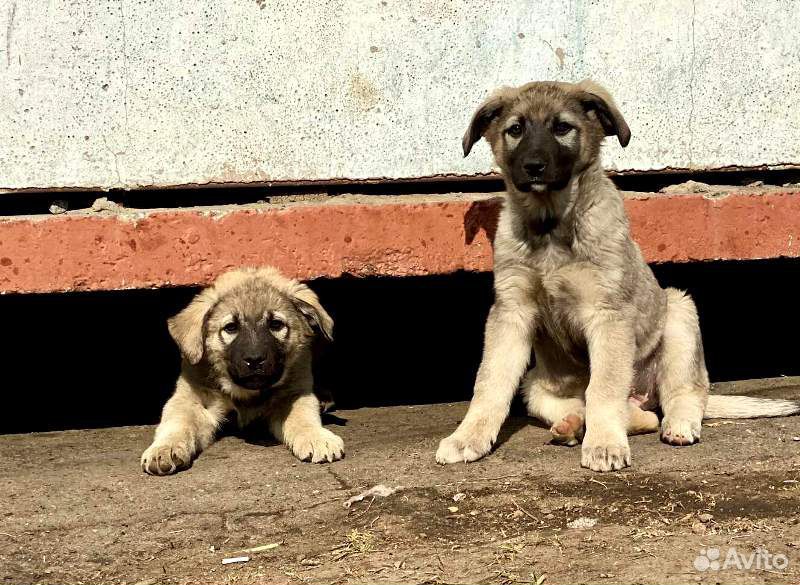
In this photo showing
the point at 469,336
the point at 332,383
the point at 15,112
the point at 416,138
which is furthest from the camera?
the point at 469,336

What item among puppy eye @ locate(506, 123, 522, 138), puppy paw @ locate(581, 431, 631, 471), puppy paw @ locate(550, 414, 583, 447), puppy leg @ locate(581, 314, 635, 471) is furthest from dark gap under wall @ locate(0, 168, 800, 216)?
puppy paw @ locate(581, 431, 631, 471)

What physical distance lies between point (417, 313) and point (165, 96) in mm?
2589

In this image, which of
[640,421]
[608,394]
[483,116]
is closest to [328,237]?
[483,116]

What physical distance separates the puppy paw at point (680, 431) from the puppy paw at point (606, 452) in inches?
14.1

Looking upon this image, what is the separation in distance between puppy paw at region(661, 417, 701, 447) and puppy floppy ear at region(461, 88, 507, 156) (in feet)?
4.71

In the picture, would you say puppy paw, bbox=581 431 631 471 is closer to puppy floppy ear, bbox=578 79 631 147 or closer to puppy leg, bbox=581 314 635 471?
puppy leg, bbox=581 314 635 471

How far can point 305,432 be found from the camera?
4.56 meters

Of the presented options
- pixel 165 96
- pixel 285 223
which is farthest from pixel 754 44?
pixel 165 96

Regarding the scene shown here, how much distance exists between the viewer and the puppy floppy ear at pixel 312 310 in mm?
4828

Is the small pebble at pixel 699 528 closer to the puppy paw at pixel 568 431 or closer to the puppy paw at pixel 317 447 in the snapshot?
the puppy paw at pixel 568 431

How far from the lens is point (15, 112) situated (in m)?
4.86

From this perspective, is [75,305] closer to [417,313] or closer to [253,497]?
[417,313]

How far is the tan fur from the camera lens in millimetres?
4301

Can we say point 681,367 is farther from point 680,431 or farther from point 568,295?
point 568,295
